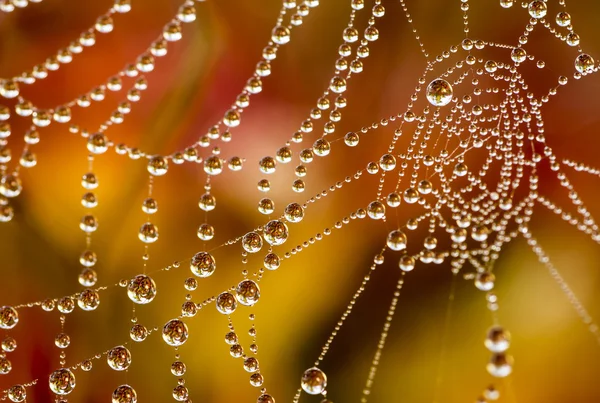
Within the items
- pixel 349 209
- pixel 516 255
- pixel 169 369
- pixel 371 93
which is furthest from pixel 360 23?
pixel 169 369

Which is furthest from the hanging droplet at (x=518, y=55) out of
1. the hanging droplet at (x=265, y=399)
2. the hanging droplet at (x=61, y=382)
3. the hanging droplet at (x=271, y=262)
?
the hanging droplet at (x=61, y=382)

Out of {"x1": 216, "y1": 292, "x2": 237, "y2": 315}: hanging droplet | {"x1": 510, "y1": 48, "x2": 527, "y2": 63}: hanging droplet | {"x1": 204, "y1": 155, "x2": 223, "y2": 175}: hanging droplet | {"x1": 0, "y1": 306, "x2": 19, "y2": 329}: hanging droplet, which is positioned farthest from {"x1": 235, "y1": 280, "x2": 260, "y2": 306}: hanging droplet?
{"x1": 510, "y1": 48, "x2": 527, "y2": 63}: hanging droplet

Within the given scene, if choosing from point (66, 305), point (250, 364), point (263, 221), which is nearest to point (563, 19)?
point (263, 221)

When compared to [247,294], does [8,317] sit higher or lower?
lower

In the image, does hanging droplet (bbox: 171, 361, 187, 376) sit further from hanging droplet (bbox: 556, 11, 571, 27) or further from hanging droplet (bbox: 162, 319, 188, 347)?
hanging droplet (bbox: 556, 11, 571, 27)

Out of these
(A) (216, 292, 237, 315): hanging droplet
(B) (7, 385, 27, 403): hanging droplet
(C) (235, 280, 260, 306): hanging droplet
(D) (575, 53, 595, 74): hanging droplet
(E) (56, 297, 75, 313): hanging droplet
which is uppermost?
(D) (575, 53, 595, 74): hanging droplet

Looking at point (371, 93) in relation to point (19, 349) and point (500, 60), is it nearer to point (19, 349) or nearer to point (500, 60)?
point (500, 60)

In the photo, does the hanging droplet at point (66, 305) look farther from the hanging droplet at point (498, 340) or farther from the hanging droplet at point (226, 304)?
the hanging droplet at point (498, 340)

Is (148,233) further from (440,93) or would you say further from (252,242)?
(440,93)
